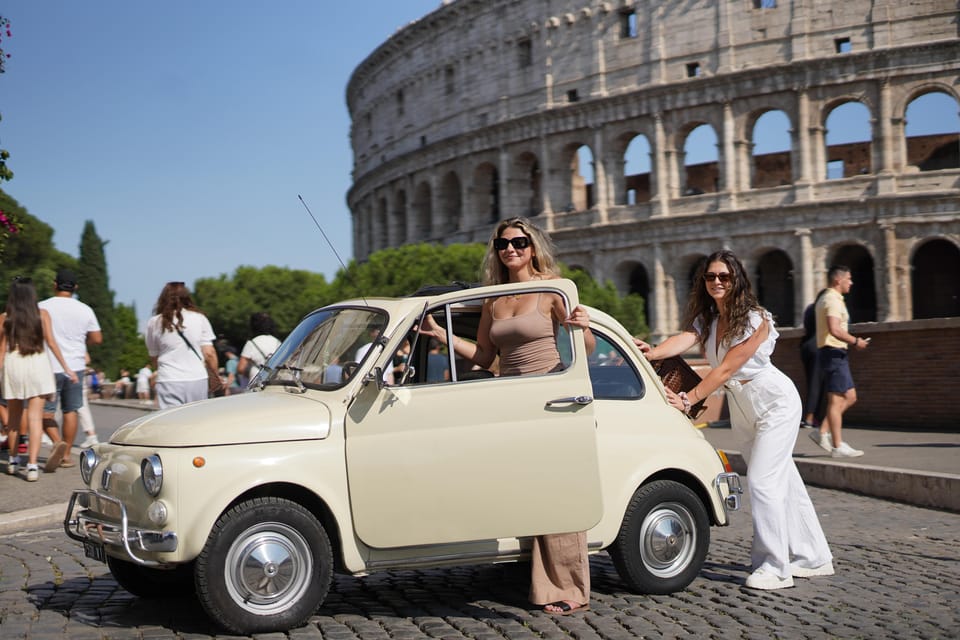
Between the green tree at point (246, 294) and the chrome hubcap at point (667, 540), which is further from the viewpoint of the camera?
the green tree at point (246, 294)

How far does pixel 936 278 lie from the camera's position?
4225cm

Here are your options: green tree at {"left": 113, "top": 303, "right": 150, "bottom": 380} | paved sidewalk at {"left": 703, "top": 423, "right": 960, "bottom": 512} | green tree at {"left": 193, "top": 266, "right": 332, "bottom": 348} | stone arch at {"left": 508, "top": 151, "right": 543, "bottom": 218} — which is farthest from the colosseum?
green tree at {"left": 193, "top": 266, "right": 332, "bottom": 348}

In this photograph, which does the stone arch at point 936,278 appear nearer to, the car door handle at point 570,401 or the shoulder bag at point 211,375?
the shoulder bag at point 211,375

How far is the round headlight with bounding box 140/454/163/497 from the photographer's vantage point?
469 cm

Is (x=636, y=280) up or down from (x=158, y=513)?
up

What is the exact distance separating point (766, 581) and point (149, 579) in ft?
9.85

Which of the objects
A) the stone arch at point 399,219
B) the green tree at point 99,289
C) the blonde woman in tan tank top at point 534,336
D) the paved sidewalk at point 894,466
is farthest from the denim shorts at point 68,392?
the green tree at point 99,289

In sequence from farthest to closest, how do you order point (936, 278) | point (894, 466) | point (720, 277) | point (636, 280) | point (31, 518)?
point (636, 280), point (936, 278), point (894, 466), point (31, 518), point (720, 277)

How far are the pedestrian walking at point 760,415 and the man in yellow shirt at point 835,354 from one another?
5.32 metres

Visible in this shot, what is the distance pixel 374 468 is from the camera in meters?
4.98

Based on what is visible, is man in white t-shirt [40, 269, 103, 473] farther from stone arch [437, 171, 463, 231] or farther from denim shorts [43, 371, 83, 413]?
stone arch [437, 171, 463, 231]

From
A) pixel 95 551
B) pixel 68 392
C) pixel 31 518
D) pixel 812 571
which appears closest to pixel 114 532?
pixel 95 551

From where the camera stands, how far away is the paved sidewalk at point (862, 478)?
28.9 ft

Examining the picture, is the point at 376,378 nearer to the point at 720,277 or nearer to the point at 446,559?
the point at 446,559
